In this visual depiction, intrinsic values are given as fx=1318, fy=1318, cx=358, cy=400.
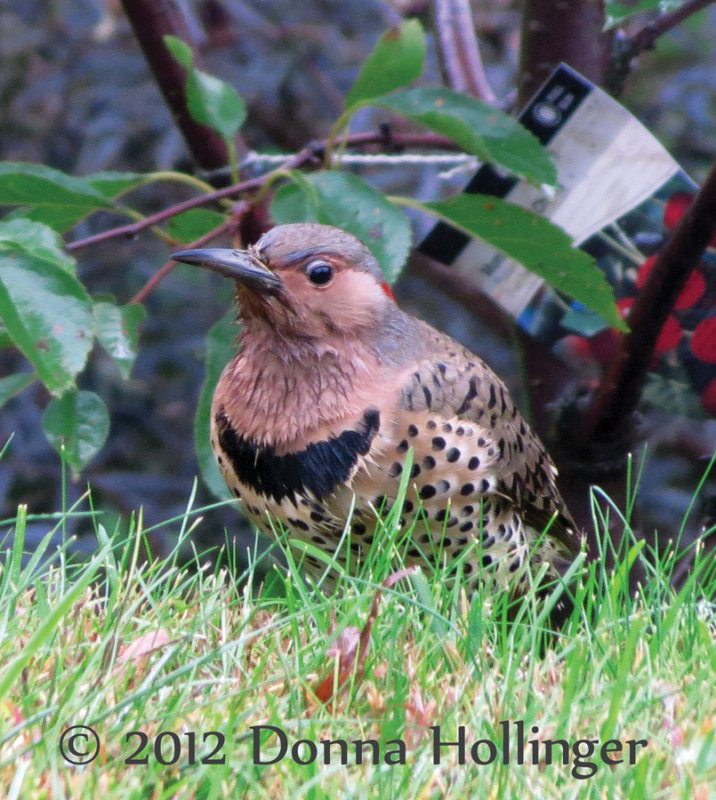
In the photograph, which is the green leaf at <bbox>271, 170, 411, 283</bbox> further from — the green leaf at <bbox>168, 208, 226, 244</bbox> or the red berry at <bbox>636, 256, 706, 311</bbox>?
the red berry at <bbox>636, 256, 706, 311</bbox>

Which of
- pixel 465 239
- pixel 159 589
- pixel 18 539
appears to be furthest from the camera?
pixel 465 239

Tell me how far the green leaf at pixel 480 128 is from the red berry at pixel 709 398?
821 millimetres

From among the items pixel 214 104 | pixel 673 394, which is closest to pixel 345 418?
Result: pixel 214 104

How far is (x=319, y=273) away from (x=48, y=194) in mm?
642

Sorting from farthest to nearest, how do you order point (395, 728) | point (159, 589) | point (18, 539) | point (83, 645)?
point (159, 589), point (18, 539), point (83, 645), point (395, 728)

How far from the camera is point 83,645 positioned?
7.12ft

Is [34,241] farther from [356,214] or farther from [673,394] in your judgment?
[673,394]

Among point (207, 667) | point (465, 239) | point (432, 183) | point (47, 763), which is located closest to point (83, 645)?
point (207, 667)

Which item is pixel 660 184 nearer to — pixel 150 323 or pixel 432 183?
pixel 432 183

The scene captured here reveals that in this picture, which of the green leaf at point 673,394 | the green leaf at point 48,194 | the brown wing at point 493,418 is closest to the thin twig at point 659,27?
the green leaf at point 673,394

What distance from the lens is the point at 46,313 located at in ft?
8.42

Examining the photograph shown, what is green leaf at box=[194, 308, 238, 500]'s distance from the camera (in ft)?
10.2

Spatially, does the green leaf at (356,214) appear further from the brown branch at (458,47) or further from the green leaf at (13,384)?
the brown branch at (458,47)

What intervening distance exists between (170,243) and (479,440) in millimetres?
916
